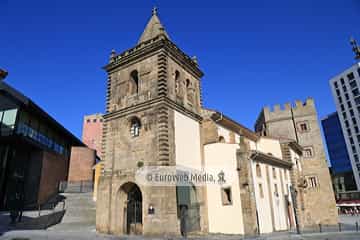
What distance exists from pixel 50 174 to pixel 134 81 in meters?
17.5

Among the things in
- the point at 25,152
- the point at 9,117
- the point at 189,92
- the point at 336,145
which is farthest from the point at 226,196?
the point at 336,145

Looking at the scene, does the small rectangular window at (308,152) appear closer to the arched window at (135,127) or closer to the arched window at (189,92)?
the arched window at (189,92)

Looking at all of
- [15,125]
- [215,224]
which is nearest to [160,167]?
[215,224]

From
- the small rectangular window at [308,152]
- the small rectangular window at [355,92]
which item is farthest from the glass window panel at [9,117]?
the small rectangular window at [355,92]

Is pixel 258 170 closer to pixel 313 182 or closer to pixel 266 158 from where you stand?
pixel 266 158

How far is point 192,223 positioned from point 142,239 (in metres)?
4.50

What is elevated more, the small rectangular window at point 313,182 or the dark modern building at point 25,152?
the dark modern building at point 25,152

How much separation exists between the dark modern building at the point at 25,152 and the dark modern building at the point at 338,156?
80.4m

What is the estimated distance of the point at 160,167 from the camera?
16.0 metres

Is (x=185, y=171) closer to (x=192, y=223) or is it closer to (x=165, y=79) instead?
(x=192, y=223)

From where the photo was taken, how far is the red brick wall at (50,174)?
93.3 feet

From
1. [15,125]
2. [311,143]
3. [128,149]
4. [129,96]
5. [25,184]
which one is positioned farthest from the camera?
[311,143]

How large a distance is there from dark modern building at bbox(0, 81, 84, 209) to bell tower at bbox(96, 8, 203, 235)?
11.6 metres

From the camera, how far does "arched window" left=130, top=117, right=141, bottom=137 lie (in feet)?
60.4
